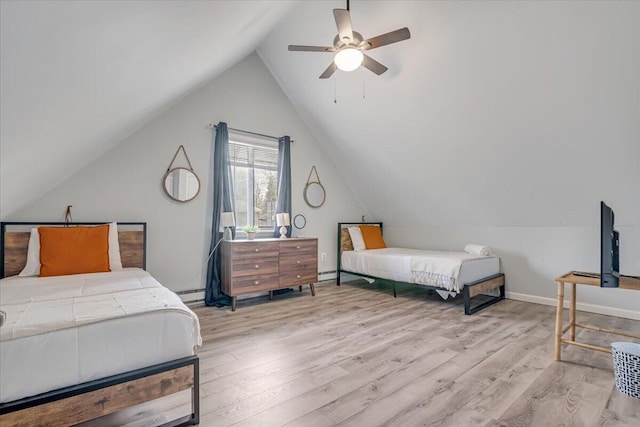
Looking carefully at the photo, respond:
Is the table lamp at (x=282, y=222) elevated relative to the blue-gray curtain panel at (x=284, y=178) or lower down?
lower down

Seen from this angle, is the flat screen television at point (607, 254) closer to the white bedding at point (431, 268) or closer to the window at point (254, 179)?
the white bedding at point (431, 268)

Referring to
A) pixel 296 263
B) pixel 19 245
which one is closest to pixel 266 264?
pixel 296 263

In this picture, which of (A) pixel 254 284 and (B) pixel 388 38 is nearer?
(B) pixel 388 38

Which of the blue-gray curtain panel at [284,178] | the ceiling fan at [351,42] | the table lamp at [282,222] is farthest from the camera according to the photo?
the blue-gray curtain panel at [284,178]

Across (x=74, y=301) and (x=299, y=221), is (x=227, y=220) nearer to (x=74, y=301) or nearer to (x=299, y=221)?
(x=299, y=221)

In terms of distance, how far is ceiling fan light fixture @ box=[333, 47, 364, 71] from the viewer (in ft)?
8.39

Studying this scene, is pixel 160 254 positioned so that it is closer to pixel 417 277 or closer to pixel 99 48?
pixel 99 48

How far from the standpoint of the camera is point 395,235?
5703mm

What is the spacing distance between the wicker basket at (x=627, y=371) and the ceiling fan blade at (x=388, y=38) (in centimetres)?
258

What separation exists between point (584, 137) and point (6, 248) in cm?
544


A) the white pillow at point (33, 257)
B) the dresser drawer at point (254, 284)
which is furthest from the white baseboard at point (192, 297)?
the white pillow at point (33, 257)

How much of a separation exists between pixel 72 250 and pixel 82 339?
70.7 inches

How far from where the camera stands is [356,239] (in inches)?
204

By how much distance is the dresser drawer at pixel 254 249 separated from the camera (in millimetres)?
3576
